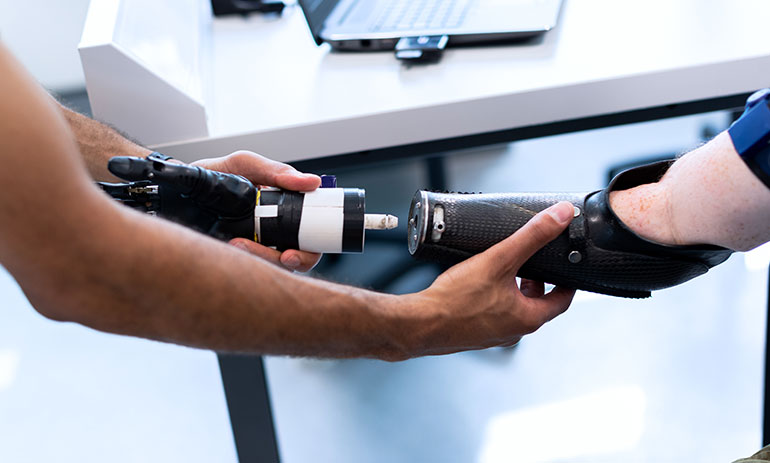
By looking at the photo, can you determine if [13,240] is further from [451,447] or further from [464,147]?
[451,447]

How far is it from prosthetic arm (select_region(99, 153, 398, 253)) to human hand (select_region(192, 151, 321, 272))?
1cm

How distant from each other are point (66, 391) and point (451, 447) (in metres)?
0.86

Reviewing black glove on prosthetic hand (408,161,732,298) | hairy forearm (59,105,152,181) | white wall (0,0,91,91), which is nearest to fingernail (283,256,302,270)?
black glove on prosthetic hand (408,161,732,298)

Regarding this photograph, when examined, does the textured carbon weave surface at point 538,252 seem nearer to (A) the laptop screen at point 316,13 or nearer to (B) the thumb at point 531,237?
(B) the thumb at point 531,237

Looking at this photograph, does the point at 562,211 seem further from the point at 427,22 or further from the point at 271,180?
the point at 427,22

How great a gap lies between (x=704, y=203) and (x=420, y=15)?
53cm

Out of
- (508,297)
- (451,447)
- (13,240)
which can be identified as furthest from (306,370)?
(13,240)

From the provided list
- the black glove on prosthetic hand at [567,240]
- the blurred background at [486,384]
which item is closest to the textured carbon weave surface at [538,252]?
the black glove on prosthetic hand at [567,240]

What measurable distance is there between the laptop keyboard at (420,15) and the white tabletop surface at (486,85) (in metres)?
0.05

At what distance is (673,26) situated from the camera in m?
0.97

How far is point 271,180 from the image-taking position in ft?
2.49

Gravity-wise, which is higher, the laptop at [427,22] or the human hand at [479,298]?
the laptop at [427,22]

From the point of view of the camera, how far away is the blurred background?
1305 millimetres

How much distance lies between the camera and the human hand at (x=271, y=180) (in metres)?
0.70
